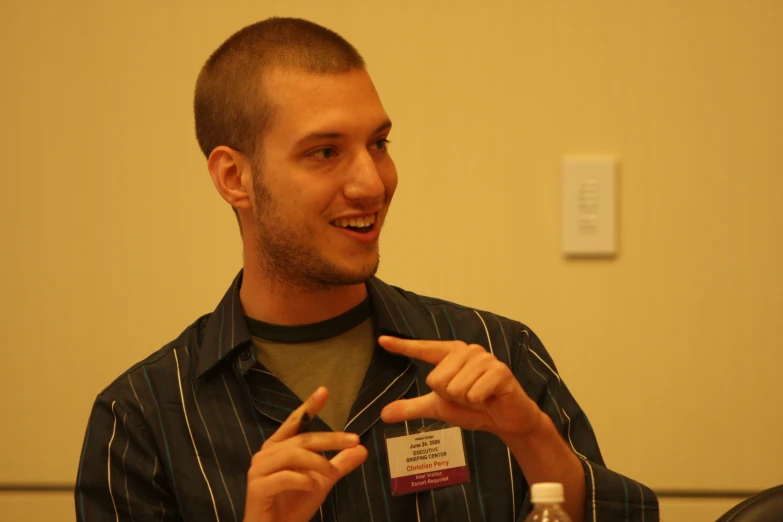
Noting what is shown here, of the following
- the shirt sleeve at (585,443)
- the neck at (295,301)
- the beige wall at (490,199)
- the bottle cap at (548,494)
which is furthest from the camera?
the beige wall at (490,199)

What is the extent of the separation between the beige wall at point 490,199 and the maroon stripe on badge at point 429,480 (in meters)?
0.70

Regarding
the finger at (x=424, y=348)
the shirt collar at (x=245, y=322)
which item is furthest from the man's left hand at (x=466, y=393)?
the shirt collar at (x=245, y=322)

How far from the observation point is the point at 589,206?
80.6 inches

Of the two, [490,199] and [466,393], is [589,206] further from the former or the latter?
[466,393]

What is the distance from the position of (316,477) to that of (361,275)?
0.39 meters

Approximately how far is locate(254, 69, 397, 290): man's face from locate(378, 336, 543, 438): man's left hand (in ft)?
0.94

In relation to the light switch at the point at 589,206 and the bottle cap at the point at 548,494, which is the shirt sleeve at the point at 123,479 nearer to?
the bottle cap at the point at 548,494

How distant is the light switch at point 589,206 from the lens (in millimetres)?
2033

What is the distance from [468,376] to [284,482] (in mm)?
287

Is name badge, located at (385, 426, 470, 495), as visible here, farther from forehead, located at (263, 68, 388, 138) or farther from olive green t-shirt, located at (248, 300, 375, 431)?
forehead, located at (263, 68, 388, 138)

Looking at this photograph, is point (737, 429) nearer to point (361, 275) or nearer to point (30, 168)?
point (361, 275)

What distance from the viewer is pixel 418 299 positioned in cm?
170

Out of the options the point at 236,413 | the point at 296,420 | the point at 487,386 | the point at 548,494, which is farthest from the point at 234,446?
the point at 548,494

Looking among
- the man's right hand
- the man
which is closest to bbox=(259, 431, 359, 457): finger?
the man's right hand
